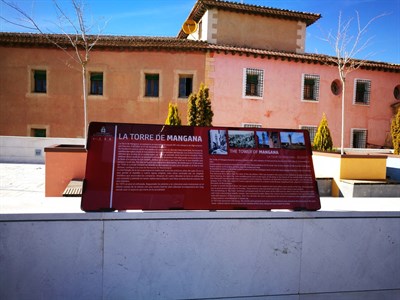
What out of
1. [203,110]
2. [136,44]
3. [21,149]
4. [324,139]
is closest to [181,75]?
[136,44]

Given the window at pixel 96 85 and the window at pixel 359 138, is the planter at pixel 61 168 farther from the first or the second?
the window at pixel 359 138

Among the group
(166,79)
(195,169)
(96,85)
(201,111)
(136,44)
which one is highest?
(136,44)

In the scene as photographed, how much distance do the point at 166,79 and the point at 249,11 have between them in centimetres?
691

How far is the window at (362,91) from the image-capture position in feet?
59.8

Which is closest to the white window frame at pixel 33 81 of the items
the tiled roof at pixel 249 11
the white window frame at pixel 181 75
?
the white window frame at pixel 181 75

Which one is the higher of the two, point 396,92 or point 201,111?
point 396,92

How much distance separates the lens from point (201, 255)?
2.49m

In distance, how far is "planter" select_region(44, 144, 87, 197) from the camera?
21.5 ft

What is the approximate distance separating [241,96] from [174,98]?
13.0ft

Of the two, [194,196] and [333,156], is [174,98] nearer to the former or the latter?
[333,156]

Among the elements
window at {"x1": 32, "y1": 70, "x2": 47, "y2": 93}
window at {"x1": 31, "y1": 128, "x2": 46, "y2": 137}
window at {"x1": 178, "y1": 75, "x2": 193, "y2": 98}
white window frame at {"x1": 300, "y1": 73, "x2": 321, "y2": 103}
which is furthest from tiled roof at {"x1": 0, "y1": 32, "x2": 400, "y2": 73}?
window at {"x1": 31, "y1": 128, "x2": 46, "y2": 137}

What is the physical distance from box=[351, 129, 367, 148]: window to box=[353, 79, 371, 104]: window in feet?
6.37

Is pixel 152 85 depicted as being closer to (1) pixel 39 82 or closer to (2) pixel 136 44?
(2) pixel 136 44

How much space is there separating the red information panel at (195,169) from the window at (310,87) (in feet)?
53.0
